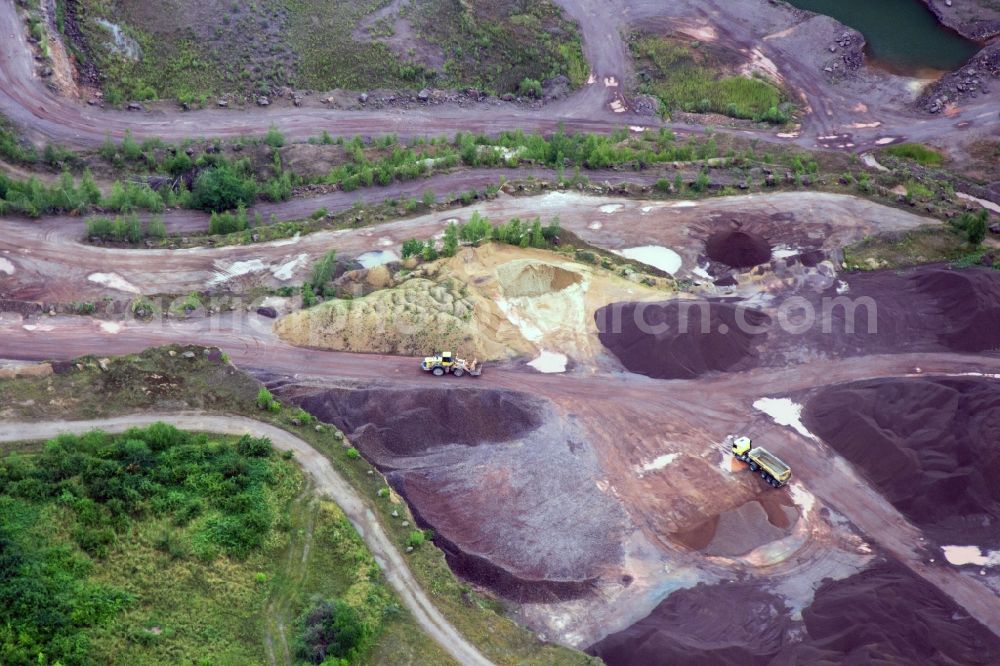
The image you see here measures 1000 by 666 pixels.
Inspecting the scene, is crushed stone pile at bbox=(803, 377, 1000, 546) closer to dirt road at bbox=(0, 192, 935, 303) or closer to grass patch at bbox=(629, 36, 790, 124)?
dirt road at bbox=(0, 192, 935, 303)

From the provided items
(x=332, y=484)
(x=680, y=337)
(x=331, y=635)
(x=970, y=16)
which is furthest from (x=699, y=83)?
(x=331, y=635)

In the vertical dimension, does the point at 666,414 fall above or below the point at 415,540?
above

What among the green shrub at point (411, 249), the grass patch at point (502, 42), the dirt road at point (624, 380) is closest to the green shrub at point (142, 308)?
the dirt road at point (624, 380)

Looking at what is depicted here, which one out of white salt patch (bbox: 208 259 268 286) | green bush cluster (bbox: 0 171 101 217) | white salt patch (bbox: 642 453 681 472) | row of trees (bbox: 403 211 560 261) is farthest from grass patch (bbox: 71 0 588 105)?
white salt patch (bbox: 642 453 681 472)

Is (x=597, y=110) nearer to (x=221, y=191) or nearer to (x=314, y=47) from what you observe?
(x=314, y=47)

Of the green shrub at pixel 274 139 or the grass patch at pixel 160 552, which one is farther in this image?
the green shrub at pixel 274 139

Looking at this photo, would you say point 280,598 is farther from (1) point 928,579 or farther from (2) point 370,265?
(1) point 928,579

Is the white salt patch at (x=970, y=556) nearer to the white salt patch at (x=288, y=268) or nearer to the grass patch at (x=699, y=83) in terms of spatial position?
the white salt patch at (x=288, y=268)
